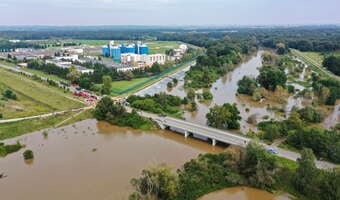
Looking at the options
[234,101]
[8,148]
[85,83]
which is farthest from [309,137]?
[85,83]

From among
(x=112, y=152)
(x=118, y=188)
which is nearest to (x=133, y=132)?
(x=112, y=152)

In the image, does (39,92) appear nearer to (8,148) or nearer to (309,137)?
(8,148)

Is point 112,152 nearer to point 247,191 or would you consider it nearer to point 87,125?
point 87,125

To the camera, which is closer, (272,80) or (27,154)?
(27,154)

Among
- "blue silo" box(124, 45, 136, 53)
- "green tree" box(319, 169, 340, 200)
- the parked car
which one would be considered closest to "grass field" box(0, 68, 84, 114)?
the parked car

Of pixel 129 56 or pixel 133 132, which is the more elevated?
pixel 129 56

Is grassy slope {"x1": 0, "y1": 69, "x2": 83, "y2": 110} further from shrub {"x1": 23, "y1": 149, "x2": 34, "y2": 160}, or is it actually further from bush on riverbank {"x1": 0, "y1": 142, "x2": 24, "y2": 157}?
shrub {"x1": 23, "y1": 149, "x2": 34, "y2": 160}

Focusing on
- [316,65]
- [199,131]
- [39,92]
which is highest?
[316,65]
